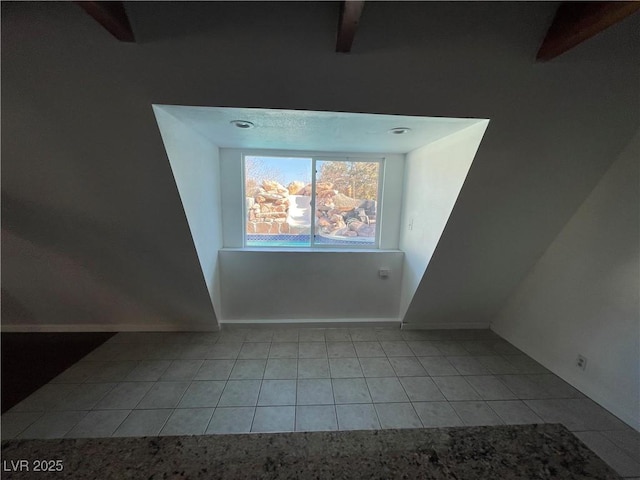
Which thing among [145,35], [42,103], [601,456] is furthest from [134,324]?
[601,456]

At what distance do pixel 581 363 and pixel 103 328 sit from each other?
15.2 ft

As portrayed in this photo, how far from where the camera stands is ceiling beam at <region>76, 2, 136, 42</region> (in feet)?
2.98

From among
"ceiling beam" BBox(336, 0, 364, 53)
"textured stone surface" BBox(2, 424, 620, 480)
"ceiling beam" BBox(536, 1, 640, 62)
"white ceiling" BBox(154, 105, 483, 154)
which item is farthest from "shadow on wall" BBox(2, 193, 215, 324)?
"ceiling beam" BBox(536, 1, 640, 62)

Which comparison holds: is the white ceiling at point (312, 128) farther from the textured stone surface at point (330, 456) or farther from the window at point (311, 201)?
the textured stone surface at point (330, 456)

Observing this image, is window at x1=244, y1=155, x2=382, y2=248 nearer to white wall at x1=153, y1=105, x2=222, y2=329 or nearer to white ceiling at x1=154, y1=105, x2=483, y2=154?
white ceiling at x1=154, y1=105, x2=483, y2=154

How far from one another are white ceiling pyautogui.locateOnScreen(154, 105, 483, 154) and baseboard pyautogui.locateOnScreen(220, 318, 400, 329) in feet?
6.41

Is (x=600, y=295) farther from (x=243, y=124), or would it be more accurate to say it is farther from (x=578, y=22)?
(x=243, y=124)

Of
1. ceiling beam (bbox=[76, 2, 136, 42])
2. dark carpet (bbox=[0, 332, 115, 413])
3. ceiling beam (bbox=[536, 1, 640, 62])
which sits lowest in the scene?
dark carpet (bbox=[0, 332, 115, 413])

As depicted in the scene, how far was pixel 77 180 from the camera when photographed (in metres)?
1.63

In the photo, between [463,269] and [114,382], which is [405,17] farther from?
[114,382]

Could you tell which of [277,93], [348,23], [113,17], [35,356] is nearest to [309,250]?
[277,93]

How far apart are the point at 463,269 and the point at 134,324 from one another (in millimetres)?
3583

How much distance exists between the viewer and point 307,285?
2.83 metres

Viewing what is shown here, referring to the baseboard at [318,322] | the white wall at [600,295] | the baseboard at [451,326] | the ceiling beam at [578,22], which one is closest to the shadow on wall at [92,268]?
the baseboard at [318,322]
